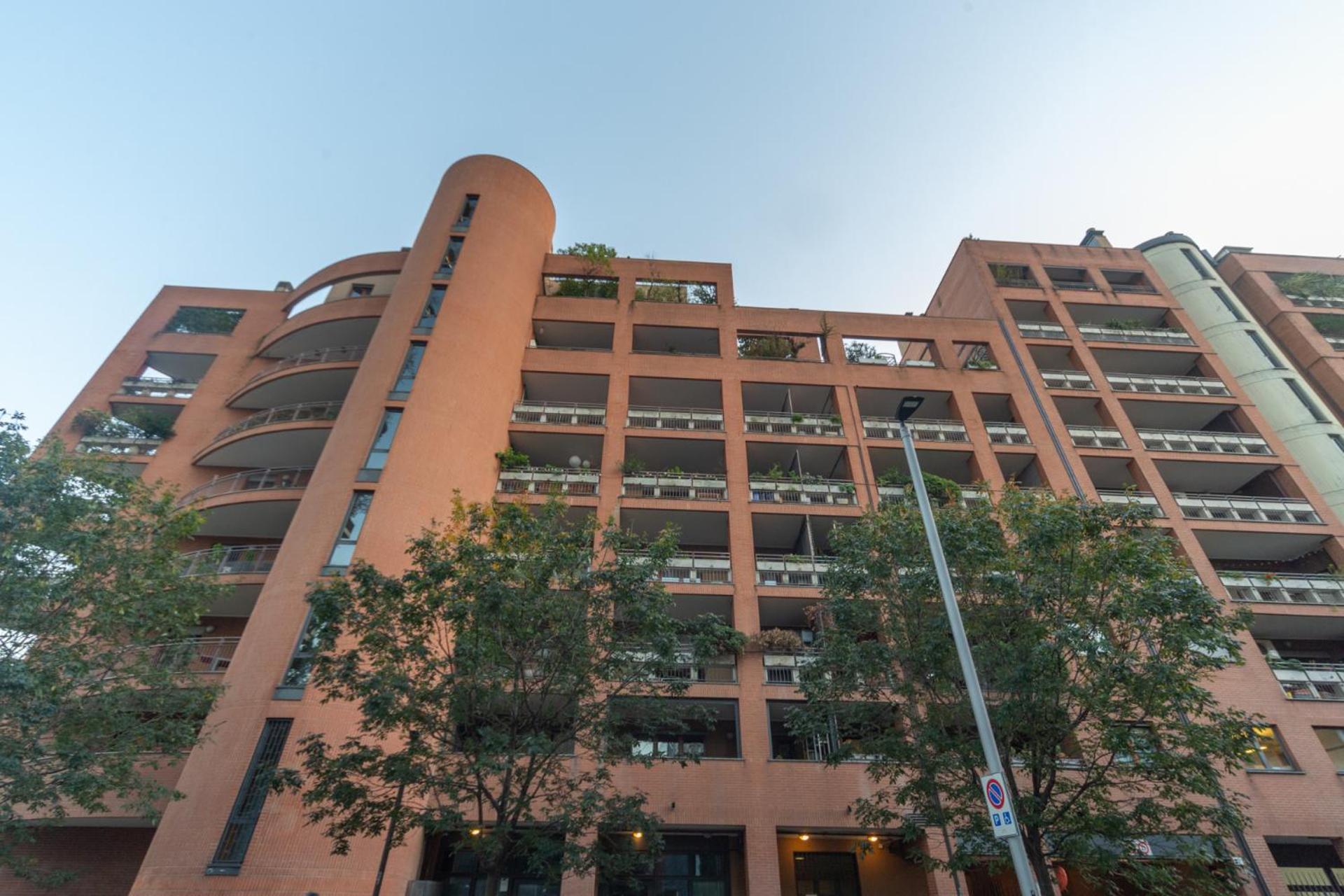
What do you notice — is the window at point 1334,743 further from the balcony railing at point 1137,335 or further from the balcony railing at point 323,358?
the balcony railing at point 323,358

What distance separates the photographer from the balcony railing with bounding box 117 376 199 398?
28.0 meters

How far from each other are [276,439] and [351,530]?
24.5ft

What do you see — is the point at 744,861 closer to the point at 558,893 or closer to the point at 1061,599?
the point at 558,893

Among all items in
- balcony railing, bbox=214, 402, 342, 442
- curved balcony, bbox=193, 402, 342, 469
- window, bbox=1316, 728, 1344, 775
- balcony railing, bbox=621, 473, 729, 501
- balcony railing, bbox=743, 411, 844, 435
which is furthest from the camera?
balcony railing, bbox=743, 411, 844, 435

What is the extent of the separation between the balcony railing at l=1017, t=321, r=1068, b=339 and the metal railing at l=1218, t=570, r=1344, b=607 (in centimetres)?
1232

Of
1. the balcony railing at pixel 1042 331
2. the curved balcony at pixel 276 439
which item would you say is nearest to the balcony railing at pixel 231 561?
the curved balcony at pixel 276 439

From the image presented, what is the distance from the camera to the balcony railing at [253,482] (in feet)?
78.1

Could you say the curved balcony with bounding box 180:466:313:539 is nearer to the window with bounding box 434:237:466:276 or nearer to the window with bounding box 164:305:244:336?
the window with bounding box 434:237:466:276

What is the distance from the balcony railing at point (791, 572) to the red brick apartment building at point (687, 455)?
3.4 inches

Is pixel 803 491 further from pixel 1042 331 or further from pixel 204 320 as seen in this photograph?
pixel 204 320

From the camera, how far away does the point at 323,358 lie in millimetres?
26766

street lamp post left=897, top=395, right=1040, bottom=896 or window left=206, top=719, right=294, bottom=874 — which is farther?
window left=206, top=719, right=294, bottom=874

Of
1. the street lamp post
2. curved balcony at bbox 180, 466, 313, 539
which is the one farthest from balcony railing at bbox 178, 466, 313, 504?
the street lamp post

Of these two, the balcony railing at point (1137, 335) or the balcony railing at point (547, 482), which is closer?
the balcony railing at point (547, 482)
